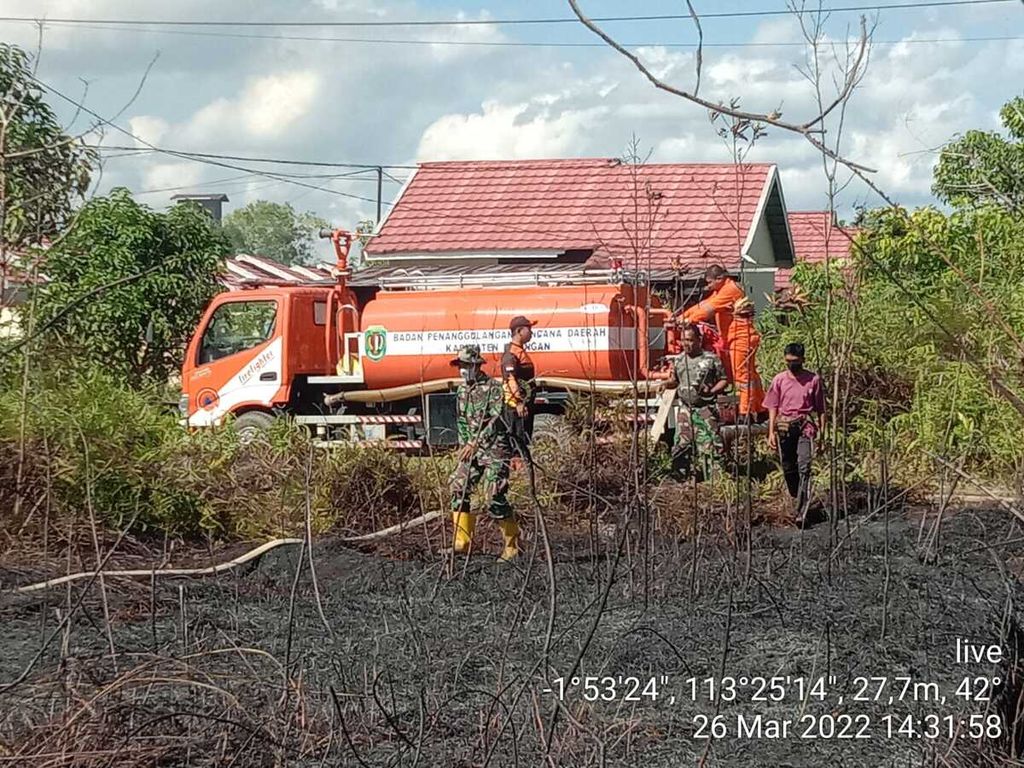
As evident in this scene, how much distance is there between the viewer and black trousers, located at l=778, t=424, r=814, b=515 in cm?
1076

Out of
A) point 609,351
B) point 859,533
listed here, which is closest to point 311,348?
point 609,351

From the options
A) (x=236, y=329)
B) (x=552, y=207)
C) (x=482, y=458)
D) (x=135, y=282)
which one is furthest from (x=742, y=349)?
(x=552, y=207)

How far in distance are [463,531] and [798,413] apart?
10.4 ft

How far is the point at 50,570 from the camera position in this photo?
341 inches

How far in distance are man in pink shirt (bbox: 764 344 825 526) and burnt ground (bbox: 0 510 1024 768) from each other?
4.08 ft

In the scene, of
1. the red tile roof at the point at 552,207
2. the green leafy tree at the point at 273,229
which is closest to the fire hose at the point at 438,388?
the red tile roof at the point at 552,207

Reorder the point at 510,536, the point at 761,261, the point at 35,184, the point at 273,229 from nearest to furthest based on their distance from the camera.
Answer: the point at 35,184
the point at 510,536
the point at 761,261
the point at 273,229

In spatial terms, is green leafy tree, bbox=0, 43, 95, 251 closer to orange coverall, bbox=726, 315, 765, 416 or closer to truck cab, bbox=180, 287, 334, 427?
orange coverall, bbox=726, 315, 765, 416

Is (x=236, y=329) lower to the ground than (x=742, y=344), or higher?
higher

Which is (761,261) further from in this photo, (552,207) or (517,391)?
(517,391)

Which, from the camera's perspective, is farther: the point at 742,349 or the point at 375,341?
the point at 375,341

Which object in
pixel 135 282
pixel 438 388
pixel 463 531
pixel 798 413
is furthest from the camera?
pixel 135 282

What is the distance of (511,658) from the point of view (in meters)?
6.31

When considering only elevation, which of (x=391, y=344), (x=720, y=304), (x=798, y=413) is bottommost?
(x=798, y=413)
